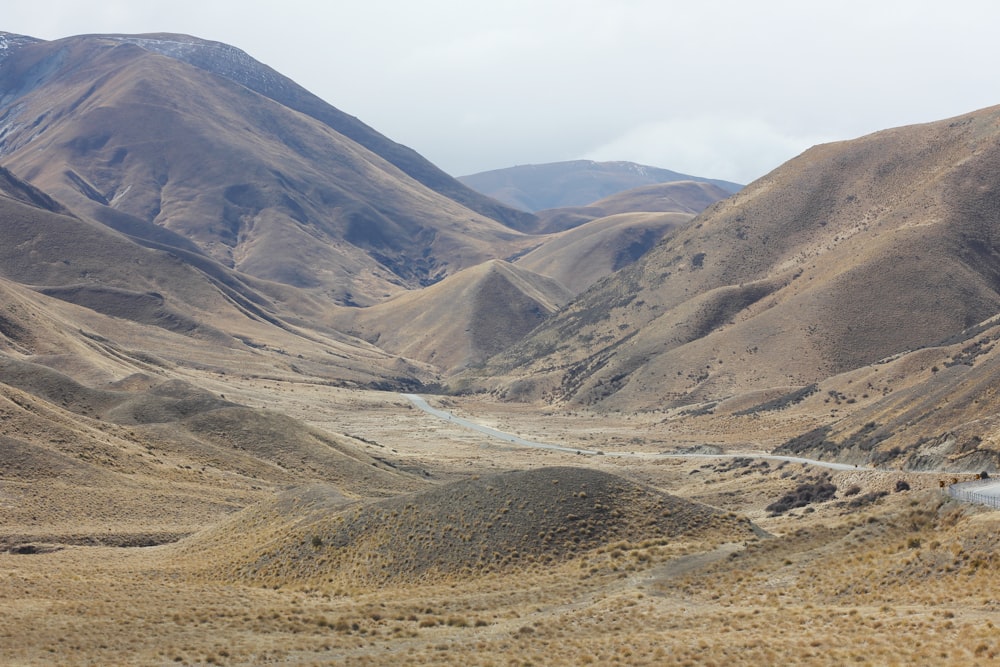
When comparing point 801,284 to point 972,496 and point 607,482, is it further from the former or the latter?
point 972,496

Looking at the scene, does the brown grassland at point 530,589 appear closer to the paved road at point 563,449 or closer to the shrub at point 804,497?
the shrub at point 804,497

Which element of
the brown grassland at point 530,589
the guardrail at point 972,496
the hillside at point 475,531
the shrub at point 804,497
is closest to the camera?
the brown grassland at point 530,589

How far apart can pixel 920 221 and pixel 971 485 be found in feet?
359

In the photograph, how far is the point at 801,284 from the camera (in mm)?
136750

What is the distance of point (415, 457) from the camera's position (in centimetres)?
9575

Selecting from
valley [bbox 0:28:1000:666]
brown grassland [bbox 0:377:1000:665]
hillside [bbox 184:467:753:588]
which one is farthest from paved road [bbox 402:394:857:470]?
hillside [bbox 184:467:753:588]

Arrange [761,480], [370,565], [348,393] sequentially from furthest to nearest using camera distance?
[348,393]
[761,480]
[370,565]

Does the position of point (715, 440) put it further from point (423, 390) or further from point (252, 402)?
point (423, 390)

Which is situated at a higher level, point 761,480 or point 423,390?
point 761,480

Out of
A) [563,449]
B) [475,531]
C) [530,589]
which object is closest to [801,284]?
[563,449]

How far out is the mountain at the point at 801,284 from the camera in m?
121

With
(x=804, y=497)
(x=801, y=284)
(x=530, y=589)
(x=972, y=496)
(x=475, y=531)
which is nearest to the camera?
(x=972, y=496)

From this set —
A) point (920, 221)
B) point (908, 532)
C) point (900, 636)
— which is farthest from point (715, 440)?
point (900, 636)

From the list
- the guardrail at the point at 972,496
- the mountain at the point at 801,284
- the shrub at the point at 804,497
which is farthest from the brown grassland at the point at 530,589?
the mountain at the point at 801,284
